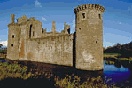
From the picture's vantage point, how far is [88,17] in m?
22.6

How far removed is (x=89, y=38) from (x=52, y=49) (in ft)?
25.5

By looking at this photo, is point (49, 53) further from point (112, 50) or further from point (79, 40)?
point (112, 50)

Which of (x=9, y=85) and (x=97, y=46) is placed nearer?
(x=9, y=85)

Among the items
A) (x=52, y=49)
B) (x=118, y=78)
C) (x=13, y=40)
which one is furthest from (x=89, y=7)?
(x=13, y=40)


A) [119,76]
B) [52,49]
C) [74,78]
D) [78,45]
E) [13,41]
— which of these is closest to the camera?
[74,78]

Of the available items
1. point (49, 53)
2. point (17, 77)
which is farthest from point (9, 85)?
point (49, 53)

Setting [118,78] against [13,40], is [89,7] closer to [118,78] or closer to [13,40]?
[118,78]

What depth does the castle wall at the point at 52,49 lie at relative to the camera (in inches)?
976

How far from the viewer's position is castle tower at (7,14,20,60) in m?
34.6

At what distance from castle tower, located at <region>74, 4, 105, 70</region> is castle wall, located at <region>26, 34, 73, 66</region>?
201 cm

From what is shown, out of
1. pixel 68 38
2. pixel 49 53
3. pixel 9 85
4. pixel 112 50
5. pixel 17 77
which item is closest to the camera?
pixel 9 85

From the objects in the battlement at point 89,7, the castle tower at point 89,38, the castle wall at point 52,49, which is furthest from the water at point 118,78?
the battlement at point 89,7

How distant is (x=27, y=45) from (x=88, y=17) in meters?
15.4

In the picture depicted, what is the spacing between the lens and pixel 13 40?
1379 inches
